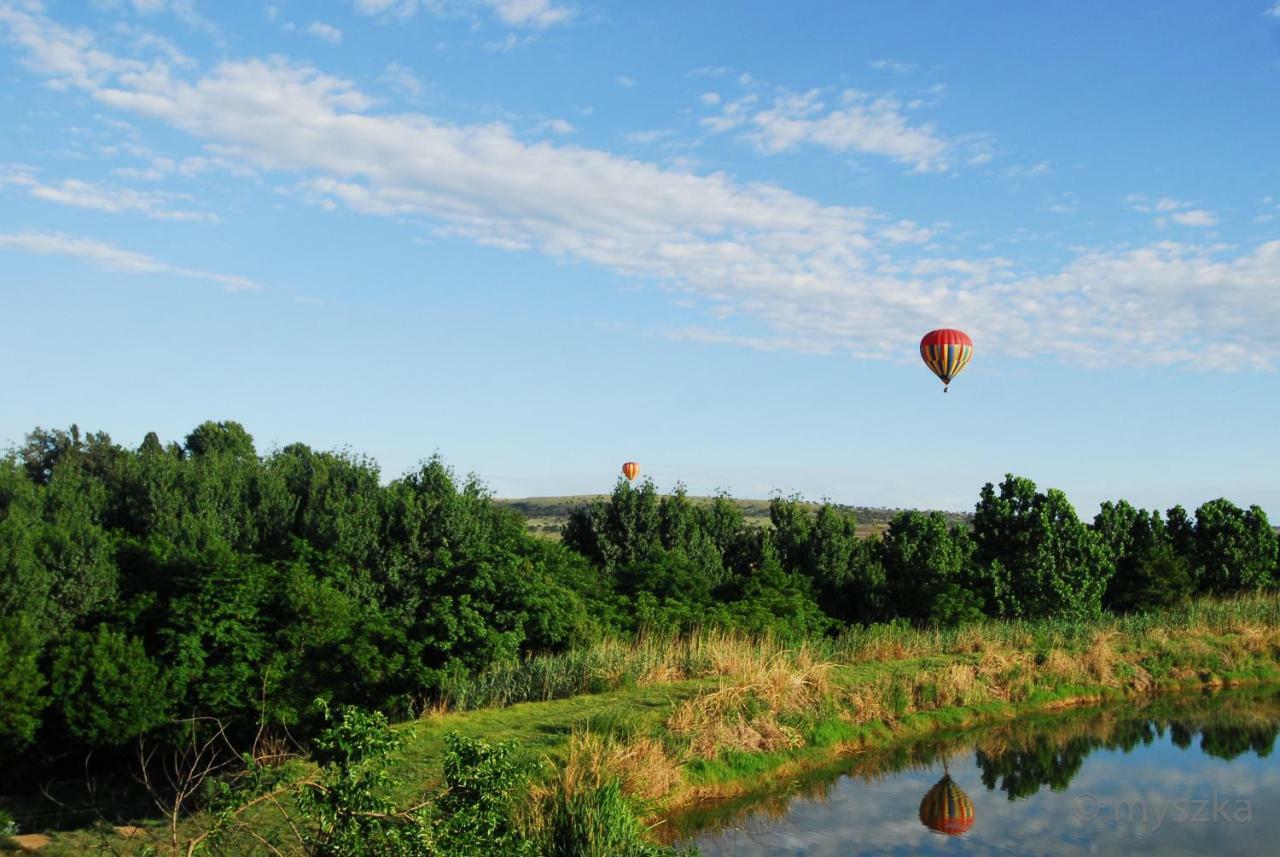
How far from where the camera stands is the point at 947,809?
1439cm

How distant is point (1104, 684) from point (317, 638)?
16208mm

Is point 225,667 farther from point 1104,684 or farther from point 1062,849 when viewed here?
point 1104,684

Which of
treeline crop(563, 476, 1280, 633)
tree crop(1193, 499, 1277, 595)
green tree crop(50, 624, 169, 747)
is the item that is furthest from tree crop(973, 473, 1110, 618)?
green tree crop(50, 624, 169, 747)

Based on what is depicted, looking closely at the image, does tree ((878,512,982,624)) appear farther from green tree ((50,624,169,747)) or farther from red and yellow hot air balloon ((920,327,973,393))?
green tree ((50,624,169,747))

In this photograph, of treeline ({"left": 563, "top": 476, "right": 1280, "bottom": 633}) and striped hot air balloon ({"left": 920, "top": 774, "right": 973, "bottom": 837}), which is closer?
striped hot air balloon ({"left": 920, "top": 774, "right": 973, "bottom": 837})

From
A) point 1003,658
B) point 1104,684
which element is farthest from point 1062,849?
point 1104,684

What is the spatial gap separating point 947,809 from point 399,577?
17.0 m

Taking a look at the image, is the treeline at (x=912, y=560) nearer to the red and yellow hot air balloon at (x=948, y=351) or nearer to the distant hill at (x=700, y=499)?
the red and yellow hot air balloon at (x=948, y=351)

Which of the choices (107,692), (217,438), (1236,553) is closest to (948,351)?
(1236,553)

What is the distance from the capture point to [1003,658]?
21.2 metres

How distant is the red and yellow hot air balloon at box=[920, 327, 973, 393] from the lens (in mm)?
29969

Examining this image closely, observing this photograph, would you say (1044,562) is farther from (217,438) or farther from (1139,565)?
(217,438)

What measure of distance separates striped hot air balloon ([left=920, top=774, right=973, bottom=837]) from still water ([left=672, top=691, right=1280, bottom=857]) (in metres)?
0.03

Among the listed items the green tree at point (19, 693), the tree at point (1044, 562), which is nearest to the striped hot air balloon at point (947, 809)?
the tree at point (1044, 562)
